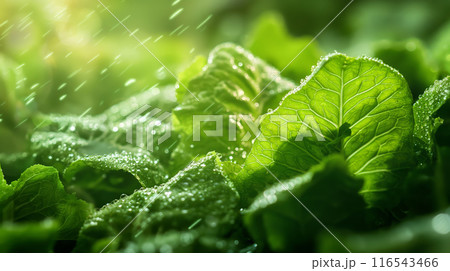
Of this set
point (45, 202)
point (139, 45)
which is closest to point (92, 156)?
point (45, 202)

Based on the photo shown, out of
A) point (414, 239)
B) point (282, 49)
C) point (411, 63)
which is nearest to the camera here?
point (414, 239)

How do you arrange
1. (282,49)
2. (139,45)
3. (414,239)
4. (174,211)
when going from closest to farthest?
(414,239) < (174,211) < (282,49) < (139,45)

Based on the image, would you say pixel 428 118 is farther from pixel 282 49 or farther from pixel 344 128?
pixel 282 49

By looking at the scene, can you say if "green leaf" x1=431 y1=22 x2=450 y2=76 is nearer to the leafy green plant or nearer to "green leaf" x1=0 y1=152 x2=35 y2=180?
the leafy green plant

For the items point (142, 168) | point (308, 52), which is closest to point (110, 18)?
point (308, 52)

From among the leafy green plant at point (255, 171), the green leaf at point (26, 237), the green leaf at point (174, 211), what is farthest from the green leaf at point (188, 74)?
the green leaf at point (26, 237)

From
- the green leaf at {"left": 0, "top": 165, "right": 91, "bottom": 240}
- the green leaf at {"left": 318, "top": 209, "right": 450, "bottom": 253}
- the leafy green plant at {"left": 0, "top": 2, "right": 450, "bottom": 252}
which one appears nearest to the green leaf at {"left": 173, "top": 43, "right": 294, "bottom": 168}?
the leafy green plant at {"left": 0, "top": 2, "right": 450, "bottom": 252}

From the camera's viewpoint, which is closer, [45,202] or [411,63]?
[45,202]
